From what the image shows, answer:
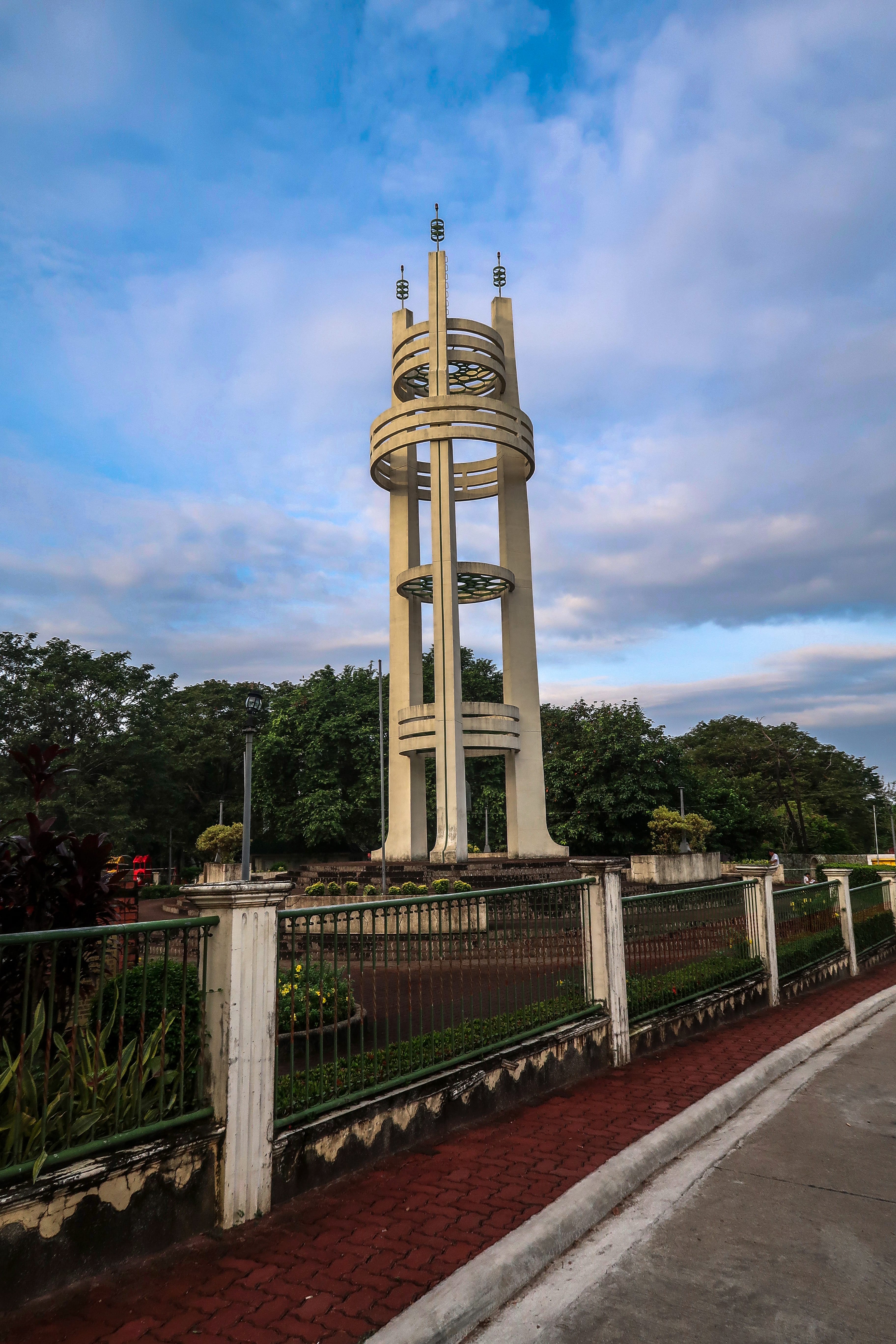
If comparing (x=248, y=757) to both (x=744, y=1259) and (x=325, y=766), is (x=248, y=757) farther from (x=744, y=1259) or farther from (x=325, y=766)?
(x=325, y=766)

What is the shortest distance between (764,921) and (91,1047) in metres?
9.25

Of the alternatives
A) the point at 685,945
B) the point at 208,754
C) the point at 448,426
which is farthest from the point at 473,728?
the point at 208,754

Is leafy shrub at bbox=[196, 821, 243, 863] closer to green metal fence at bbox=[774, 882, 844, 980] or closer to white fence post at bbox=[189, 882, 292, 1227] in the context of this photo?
green metal fence at bbox=[774, 882, 844, 980]

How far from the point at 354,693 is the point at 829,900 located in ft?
94.6

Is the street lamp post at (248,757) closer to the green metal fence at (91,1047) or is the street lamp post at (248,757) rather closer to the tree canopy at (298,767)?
the green metal fence at (91,1047)

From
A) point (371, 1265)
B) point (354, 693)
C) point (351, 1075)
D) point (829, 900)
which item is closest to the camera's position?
point (371, 1265)

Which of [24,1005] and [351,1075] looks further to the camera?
[351,1075]

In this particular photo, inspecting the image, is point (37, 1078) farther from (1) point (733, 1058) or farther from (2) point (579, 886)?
(1) point (733, 1058)

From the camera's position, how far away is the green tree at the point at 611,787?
1313 inches

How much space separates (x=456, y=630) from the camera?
24719mm

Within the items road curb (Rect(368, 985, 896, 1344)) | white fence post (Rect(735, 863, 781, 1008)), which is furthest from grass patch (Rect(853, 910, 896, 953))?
road curb (Rect(368, 985, 896, 1344))

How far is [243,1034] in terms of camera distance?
4.33 metres

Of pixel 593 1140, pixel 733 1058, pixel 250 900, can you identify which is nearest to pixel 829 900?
pixel 733 1058

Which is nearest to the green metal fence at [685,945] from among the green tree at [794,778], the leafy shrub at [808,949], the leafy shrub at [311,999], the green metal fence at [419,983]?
the green metal fence at [419,983]
